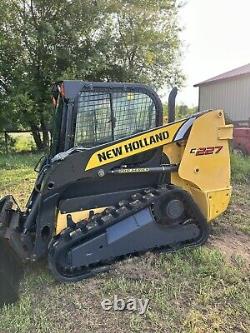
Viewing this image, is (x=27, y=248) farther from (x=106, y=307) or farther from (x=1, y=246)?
(x=106, y=307)

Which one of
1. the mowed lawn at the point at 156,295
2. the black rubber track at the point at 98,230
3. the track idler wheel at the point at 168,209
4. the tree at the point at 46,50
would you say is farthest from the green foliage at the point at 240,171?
the tree at the point at 46,50

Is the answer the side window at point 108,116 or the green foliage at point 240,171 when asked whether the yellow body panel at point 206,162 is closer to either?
the side window at point 108,116

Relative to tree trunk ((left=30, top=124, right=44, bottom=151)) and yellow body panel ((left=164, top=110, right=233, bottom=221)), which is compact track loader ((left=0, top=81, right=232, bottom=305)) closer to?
yellow body panel ((left=164, top=110, right=233, bottom=221))

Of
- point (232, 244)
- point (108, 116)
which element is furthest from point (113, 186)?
point (232, 244)

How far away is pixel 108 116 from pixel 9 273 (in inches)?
71.1

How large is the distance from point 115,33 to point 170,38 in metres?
3.12

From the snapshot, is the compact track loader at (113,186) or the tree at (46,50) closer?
the compact track loader at (113,186)

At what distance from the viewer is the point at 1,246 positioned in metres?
3.66

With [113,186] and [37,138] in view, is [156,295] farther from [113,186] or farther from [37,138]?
[37,138]

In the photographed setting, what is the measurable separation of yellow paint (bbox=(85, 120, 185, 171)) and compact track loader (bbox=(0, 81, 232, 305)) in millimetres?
10

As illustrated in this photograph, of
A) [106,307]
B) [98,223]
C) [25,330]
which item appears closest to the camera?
[25,330]

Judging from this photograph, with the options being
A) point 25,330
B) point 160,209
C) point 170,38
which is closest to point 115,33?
point 170,38

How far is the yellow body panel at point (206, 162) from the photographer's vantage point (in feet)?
13.6

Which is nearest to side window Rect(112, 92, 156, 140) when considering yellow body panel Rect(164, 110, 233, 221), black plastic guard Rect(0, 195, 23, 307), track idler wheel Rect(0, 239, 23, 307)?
yellow body panel Rect(164, 110, 233, 221)
